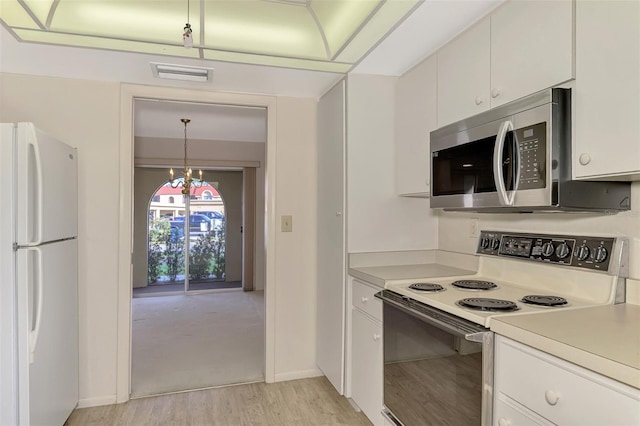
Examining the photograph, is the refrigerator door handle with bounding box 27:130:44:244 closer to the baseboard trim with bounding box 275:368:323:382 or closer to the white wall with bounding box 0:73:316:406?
the white wall with bounding box 0:73:316:406

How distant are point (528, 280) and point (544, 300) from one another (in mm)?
337

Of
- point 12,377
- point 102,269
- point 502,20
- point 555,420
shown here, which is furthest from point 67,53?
point 555,420

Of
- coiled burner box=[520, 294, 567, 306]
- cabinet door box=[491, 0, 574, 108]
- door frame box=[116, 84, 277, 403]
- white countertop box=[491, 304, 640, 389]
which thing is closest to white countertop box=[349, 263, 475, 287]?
coiled burner box=[520, 294, 567, 306]

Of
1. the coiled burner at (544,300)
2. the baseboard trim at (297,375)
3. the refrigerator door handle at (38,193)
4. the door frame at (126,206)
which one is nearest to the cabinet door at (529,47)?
the coiled burner at (544,300)

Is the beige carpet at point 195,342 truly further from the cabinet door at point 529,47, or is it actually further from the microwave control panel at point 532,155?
the cabinet door at point 529,47

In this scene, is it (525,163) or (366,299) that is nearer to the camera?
(525,163)

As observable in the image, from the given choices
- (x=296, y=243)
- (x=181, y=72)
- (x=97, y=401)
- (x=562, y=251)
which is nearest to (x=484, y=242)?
(x=562, y=251)

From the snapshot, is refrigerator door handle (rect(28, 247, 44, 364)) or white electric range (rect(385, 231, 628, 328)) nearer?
white electric range (rect(385, 231, 628, 328))

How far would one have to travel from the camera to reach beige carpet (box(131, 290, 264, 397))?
9.90ft

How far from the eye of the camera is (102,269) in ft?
8.58

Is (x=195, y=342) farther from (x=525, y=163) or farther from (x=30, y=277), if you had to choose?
(x=525, y=163)

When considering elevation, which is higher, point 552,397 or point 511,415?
point 552,397

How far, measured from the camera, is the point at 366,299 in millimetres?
2285

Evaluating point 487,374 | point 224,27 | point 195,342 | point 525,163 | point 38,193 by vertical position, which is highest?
point 224,27
